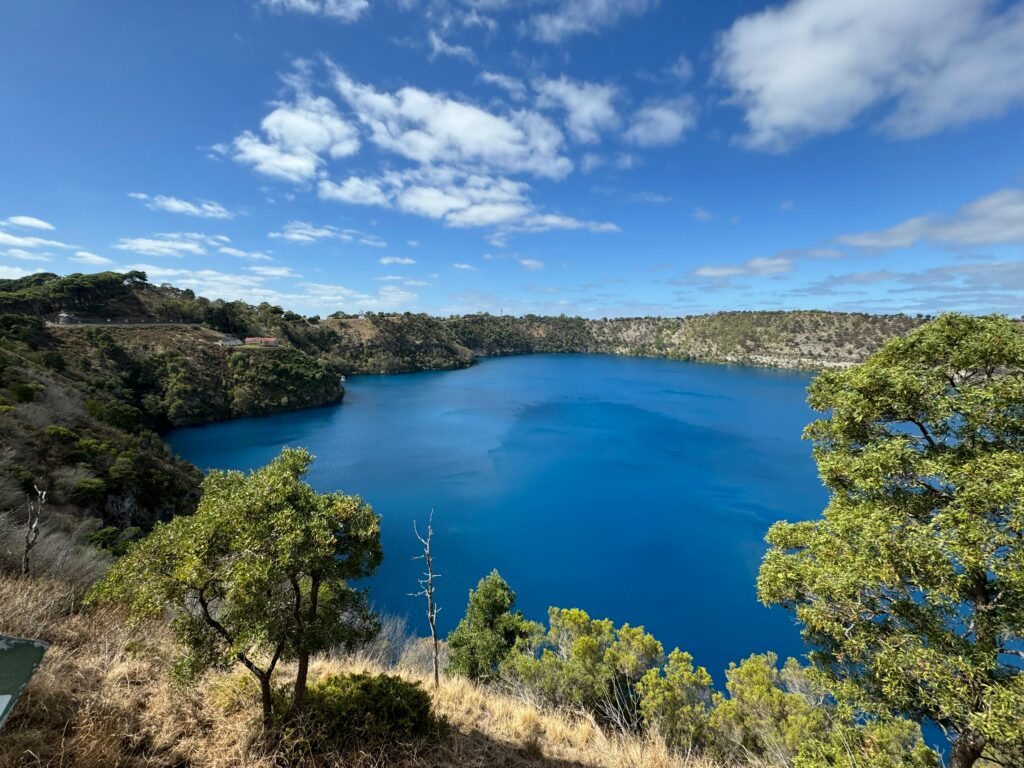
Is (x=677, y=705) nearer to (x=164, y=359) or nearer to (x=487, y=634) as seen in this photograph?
(x=487, y=634)

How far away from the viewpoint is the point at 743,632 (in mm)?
22906

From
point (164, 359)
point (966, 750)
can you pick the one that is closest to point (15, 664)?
point (966, 750)

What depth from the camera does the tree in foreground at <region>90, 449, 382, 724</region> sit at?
462 cm

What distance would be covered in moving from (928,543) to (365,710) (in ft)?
26.0

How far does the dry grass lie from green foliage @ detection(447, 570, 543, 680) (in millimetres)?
7497

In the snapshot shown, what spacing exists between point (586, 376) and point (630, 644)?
4467 inches

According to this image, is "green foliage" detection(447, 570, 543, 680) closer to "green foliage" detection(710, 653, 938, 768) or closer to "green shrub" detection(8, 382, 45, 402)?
"green foliage" detection(710, 653, 938, 768)

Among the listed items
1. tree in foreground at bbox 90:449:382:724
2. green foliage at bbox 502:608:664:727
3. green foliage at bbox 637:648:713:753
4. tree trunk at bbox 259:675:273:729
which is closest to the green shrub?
tree in foreground at bbox 90:449:382:724

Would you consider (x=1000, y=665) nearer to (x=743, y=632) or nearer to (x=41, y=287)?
(x=743, y=632)

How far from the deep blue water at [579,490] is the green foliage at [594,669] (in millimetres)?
10831

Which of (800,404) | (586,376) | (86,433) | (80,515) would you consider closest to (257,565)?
(80,515)

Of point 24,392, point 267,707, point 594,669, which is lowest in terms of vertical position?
point 594,669

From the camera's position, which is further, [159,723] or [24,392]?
[24,392]

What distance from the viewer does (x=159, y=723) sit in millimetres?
5414
